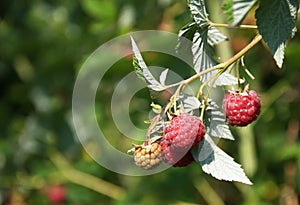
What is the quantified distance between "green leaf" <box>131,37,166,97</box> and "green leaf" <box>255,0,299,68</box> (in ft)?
0.52

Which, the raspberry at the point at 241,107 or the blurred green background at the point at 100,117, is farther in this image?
the blurred green background at the point at 100,117

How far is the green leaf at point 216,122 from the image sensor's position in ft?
3.05

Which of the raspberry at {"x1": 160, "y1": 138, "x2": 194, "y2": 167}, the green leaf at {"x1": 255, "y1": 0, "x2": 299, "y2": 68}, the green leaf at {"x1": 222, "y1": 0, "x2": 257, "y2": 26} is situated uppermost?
the green leaf at {"x1": 222, "y1": 0, "x2": 257, "y2": 26}

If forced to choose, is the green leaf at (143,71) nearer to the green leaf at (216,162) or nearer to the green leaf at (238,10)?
the green leaf at (216,162)

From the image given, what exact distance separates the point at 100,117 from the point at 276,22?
1.68 meters

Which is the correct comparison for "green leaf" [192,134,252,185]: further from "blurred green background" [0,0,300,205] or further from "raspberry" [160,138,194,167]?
"blurred green background" [0,0,300,205]

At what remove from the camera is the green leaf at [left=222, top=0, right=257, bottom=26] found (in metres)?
0.73

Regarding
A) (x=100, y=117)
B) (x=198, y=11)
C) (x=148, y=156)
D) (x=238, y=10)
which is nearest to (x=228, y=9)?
(x=238, y=10)

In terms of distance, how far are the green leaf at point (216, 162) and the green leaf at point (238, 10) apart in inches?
8.6

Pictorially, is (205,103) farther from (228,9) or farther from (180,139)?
(228,9)

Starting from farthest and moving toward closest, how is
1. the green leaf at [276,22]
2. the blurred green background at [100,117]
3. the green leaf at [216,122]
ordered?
1. the blurred green background at [100,117]
2. the green leaf at [216,122]
3. the green leaf at [276,22]

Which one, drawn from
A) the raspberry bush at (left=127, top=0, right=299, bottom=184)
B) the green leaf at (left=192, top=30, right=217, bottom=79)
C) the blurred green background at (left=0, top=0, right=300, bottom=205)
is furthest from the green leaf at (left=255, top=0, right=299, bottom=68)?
the blurred green background at (left=0, top=0, right=300, bottom=205)

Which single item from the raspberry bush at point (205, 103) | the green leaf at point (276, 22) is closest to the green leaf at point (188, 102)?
the raspberry bush at point (205, 103)

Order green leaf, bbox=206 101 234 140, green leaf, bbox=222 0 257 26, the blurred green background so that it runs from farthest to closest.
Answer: the blurred green background < green leaf, bbox=206 101 234 140 < green leaf, bbox=222 0 257 26
